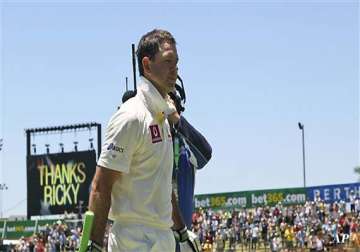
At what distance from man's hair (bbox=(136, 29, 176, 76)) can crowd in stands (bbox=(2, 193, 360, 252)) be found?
23.0 metres

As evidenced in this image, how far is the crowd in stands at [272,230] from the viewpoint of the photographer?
95.2 ft

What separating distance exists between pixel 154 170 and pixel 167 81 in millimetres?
509

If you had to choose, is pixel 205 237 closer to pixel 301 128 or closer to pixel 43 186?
pixel 43 186

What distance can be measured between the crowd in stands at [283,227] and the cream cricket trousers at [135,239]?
2357 cm

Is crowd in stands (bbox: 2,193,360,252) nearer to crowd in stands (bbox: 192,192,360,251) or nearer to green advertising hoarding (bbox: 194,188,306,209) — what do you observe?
crowd in stands (bbox: 192,192,360,251)

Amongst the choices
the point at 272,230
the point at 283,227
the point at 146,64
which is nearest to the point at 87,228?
the point at 146,64

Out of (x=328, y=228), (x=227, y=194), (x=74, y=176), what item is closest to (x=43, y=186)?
(x=74, y=176)

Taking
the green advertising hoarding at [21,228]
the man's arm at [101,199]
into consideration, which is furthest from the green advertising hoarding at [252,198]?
the man's arm at [101,199]

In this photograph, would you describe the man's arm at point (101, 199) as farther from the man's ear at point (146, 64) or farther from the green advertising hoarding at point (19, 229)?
the green advertising hoarding at point (19, 229)

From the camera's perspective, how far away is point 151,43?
448 centimetres

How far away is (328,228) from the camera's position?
29.6 m

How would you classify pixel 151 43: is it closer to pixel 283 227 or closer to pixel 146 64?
pixel 146 64

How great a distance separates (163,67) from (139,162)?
0.54m

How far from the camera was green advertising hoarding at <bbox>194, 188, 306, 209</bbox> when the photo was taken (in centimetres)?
3834
